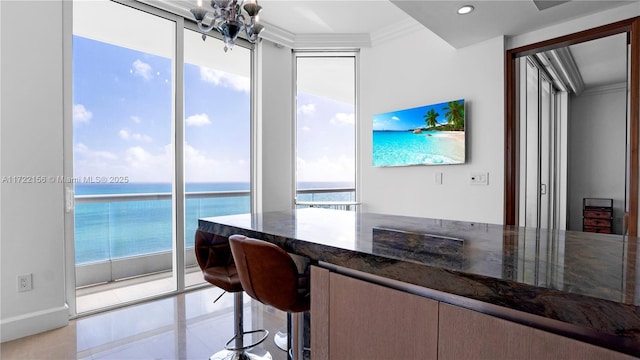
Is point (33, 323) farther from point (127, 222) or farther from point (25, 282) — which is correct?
point (127, 222)

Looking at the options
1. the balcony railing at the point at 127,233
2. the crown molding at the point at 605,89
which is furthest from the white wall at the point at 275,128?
the crown molding at the point at 605,89

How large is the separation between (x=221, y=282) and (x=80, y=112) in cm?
221

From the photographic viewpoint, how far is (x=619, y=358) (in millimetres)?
609

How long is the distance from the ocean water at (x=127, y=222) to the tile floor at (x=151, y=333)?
2.33ft

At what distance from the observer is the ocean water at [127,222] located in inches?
122

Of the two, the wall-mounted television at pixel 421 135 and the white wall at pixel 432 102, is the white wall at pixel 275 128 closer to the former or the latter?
the white wall at pixel 432 102

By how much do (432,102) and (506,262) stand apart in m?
2.94

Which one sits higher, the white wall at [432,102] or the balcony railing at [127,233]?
the white wall at [432,102]

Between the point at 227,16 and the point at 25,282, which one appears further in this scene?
the point at 25,282

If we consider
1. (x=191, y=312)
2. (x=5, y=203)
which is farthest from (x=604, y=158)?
(x=5, y=203)

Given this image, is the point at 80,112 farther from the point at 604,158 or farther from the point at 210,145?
the point at 604,158

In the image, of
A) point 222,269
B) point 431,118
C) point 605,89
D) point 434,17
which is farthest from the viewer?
point 605,89

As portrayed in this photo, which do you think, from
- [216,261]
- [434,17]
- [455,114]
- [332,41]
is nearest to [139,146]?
[216,261]

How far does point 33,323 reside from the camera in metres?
2.38
